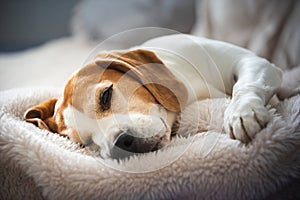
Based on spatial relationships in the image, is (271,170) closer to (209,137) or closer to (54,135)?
(209,137)

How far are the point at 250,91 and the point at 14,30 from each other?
1.86 m

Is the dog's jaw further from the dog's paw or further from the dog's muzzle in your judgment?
the dog's paw

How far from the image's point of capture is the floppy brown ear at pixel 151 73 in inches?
40.8

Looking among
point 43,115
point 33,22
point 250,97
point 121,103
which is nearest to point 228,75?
point 250,97

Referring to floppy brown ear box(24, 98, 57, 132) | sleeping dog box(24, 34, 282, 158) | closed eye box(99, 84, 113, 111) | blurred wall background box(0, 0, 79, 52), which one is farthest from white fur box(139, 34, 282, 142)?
blurred wall background box(0, 0, 79, 52)

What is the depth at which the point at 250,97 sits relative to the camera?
96cm

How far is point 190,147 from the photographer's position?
923 millimetres

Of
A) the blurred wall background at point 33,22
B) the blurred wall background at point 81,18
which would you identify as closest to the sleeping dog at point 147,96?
the blurred wall background at point 81,18

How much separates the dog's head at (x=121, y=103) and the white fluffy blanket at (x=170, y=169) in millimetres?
50

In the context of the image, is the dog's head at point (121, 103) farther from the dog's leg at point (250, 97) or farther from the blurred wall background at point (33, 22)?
the blurred wall background at point (33, 22)

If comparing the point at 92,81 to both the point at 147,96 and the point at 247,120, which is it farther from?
the point at 247,120

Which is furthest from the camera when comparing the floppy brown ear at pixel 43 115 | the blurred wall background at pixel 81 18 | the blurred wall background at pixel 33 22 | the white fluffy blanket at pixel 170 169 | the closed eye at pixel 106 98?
the blurred wall background at pixel 33 22

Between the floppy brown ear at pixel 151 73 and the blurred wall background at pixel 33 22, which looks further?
the blurred wall background at pixel 33 22

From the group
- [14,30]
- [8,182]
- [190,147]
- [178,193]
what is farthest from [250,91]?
[14,30]
